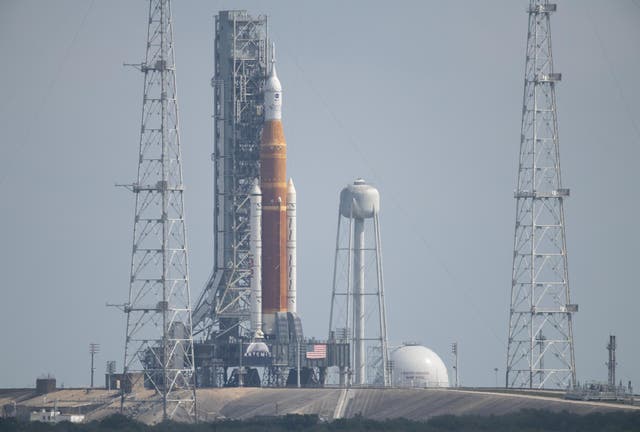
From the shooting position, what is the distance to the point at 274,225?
192125 mm

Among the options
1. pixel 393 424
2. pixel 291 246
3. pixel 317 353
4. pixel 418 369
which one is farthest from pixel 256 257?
pixel 393 424

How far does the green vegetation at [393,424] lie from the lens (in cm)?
14550

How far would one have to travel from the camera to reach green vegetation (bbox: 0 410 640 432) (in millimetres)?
145500

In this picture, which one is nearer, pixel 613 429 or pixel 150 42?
pixel 613 429

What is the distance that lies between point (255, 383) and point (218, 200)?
17531 mm

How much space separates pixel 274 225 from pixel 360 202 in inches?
318

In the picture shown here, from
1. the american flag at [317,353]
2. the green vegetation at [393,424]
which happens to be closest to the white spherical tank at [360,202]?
the american flag at [317,353]

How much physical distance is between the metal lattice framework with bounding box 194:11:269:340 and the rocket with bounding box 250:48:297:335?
3152 mm

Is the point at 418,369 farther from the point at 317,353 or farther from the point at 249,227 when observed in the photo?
the point at 249,227

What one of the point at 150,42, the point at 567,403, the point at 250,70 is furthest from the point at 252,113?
the point at 567,403

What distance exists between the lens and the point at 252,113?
196625 millimetres

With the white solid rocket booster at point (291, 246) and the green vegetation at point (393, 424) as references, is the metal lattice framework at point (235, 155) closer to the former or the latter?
the white solid rocket booster at point (291, 246)

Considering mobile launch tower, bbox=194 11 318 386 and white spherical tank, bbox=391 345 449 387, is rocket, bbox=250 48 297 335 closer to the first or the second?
mobile launch tower, bbox=194 11 318 386

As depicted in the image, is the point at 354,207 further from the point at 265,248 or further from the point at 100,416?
the point at 100,416
